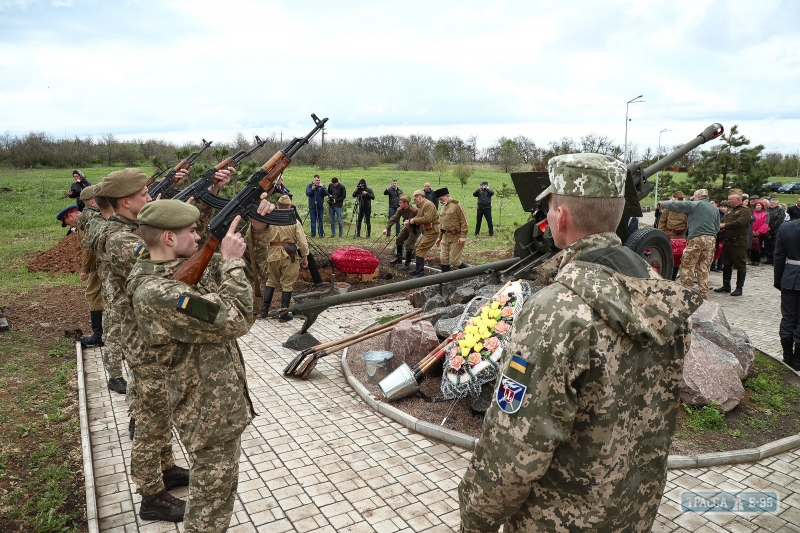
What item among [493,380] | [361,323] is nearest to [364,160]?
[361,323]

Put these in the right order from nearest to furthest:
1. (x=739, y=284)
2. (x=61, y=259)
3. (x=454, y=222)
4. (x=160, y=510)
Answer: (x=160, y=510)
(x=739, y=284)
(x=454, y=222)
(x=61, y=259)

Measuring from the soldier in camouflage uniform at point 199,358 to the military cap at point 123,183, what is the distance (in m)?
1.51

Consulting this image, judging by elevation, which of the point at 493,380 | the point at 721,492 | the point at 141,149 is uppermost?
the point at 141,149

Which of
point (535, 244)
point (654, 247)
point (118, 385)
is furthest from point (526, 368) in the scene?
point (118, 385)

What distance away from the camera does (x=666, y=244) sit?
21.1ft

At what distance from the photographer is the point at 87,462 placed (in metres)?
4.48

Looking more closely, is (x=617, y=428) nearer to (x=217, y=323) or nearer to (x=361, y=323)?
(x=217, y=323)

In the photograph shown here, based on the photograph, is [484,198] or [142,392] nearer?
[142,392]

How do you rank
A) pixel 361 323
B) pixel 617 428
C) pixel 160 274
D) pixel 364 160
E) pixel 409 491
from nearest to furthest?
1. pixel 617 428
2. pixel 160 274
3. pixel 409 491
4. pixel 361 323
5. pixel 364 160

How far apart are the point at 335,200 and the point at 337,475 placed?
46.1 ft

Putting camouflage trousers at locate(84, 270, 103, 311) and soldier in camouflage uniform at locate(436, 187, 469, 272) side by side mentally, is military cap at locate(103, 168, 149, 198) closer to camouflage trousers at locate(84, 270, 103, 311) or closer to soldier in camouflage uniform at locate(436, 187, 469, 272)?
camouflage trousers at locate(84, 270, 103, 311)

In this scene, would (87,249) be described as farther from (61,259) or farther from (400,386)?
(61,259)

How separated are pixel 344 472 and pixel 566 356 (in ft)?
10.9

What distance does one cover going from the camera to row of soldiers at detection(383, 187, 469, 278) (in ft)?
38.0
